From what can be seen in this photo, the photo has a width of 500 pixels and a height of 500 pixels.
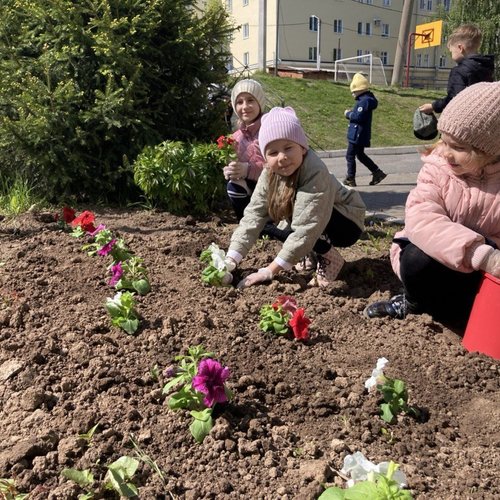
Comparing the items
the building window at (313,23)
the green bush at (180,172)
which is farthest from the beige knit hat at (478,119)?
the building window at (313,23)

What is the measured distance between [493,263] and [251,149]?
2331mm

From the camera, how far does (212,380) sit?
5.93 ft

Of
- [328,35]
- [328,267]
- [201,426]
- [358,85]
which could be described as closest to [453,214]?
[328,267]

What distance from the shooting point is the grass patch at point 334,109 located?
13.2 meters

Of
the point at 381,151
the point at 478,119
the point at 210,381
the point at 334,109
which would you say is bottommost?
the point at 381,151

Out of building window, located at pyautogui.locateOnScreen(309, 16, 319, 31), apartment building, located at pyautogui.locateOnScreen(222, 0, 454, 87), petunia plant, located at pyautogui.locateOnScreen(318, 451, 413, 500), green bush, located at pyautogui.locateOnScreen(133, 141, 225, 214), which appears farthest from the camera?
building window, located at pyautogui.locateOnScreen(309, 16, 319, 31)

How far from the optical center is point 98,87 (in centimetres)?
506

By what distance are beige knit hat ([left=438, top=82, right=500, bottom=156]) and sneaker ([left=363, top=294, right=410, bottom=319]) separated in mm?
849

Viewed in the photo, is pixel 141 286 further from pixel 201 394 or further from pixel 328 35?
pixel 328 35

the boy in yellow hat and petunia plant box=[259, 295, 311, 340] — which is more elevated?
petunia plant box=[259, 295, 311, 340]

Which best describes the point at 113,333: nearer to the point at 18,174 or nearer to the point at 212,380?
the point at 212,380

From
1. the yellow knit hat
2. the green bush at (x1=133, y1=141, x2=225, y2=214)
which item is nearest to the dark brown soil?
the green bush at (x1=133, y1=141, x2=225, y2=214)

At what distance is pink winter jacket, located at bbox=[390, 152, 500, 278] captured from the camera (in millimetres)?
2342

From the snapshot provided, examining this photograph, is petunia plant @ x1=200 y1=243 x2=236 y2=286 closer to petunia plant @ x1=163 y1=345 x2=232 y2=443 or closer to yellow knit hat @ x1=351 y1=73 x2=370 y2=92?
petunia plant @ x1=163 y1=345 x2=232 y2=443
